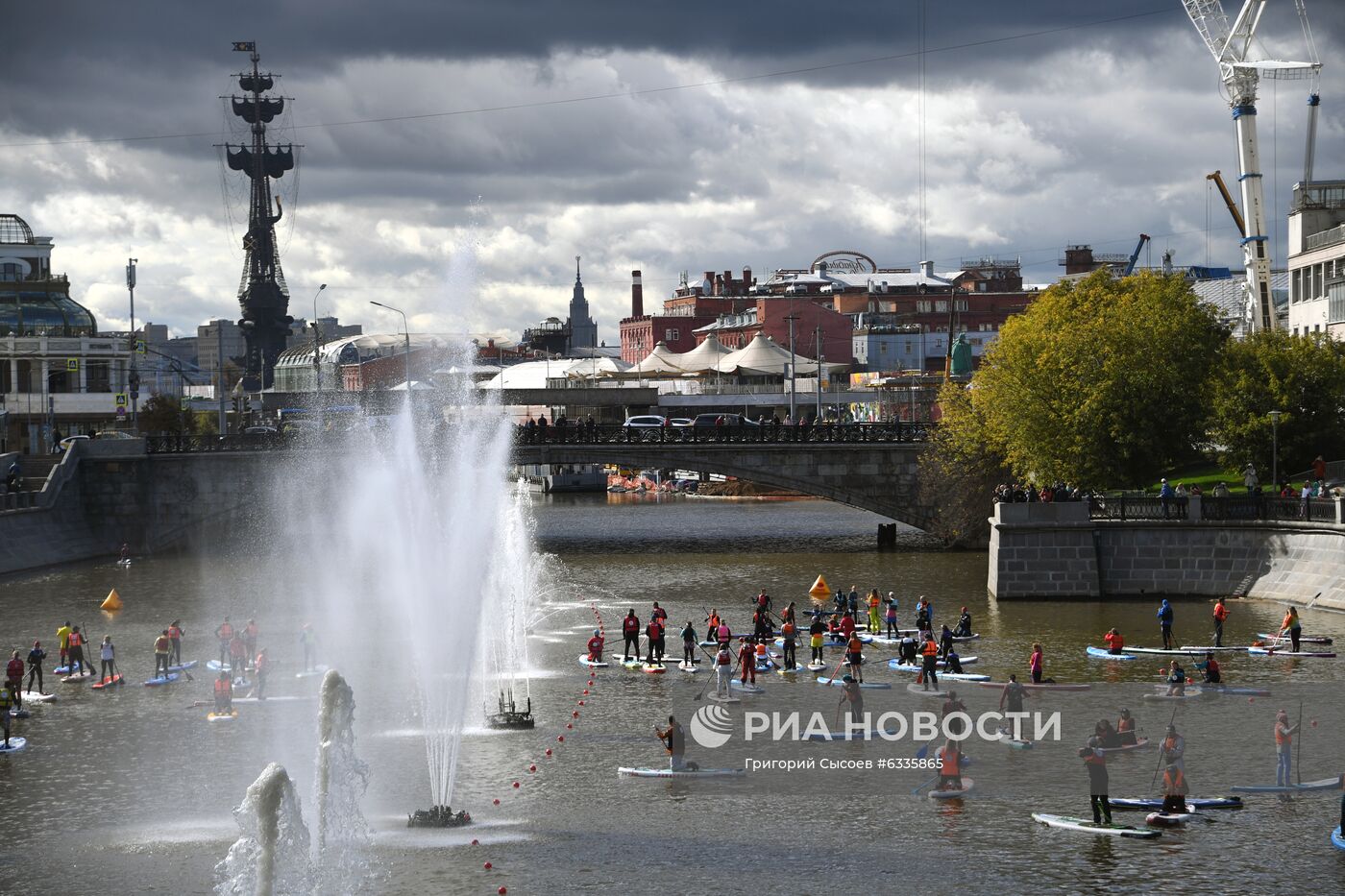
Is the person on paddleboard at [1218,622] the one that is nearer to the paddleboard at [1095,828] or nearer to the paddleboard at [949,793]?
the paddleboard at [949,793]

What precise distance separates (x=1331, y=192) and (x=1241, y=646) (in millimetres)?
51977

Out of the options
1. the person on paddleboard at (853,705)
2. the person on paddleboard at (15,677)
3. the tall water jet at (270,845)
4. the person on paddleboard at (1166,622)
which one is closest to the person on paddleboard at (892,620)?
the person on paddleboard at (1166,622)

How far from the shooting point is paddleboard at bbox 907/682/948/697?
120 ft

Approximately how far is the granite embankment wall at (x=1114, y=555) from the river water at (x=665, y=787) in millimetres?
4178

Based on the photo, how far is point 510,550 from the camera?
70.1 metres

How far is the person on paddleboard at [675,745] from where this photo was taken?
95.9 feet

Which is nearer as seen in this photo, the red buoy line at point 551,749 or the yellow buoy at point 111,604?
the red buoy line at point 551,749

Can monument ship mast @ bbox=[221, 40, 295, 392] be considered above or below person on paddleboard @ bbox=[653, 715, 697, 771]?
above

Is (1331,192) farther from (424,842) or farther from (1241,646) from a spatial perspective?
(424,842)

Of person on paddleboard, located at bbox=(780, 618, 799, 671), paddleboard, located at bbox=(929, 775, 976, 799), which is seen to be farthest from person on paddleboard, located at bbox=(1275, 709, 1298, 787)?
person on paddleboard, located at bbox=(780, 618, 799, 671)

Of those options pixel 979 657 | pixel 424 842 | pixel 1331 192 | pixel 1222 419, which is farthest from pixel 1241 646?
pixel 1331 192

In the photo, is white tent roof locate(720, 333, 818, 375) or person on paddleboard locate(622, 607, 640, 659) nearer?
person on paddleboard locate(622, 607, 640, 659)

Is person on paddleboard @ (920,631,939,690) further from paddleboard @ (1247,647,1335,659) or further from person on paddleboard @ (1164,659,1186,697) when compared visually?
paddleboard @ (1247,647,1335,659)

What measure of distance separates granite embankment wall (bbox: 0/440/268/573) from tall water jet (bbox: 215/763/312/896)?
5483 centimetres
